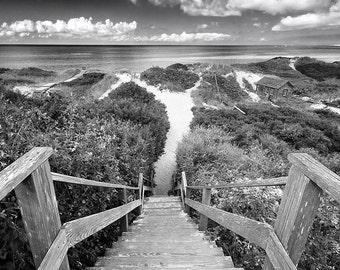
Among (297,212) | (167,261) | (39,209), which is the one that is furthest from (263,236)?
(167,261)

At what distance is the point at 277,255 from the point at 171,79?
25.8 meters

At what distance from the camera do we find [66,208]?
3076 millimetres

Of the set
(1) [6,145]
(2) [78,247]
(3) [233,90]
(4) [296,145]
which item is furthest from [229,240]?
(3) [233,90]

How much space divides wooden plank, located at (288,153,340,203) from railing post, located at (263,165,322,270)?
47 millimetres

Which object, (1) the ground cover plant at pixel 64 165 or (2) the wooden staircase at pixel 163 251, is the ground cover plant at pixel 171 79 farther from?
(2) the wooden staircase at pixel 163 251

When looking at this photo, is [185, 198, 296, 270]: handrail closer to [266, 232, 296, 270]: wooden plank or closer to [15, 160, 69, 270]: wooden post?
[266, 232, 296, 270]: wooden plank

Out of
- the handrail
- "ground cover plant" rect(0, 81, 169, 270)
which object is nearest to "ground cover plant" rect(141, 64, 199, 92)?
"ground cover plant" rect(0, 81, 169, 270)

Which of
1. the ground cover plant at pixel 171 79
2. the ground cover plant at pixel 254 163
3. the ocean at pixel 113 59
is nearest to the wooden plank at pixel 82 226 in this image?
the ground cover plant at pixel 254 163

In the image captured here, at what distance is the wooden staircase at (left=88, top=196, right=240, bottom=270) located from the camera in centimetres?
261

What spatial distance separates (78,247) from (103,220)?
33.5 inches

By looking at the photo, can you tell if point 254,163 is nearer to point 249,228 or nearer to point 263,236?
point 249,228

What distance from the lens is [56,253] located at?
1.31 m

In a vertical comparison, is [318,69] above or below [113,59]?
above

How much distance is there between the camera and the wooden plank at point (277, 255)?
1229 millimetres
